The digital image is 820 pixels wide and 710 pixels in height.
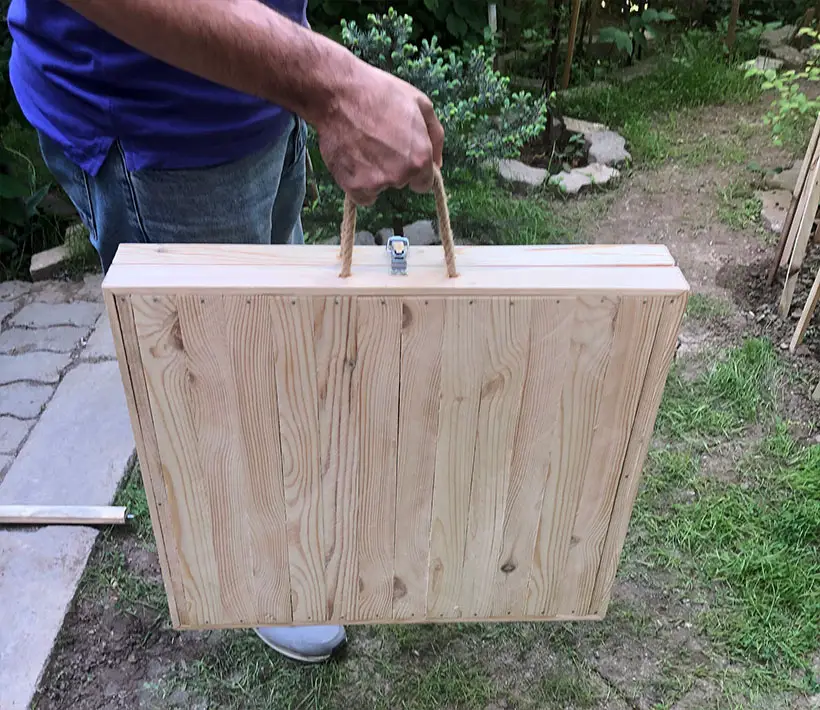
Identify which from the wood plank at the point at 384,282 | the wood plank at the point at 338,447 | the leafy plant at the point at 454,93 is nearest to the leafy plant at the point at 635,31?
the leafy plant at the point at 454,93

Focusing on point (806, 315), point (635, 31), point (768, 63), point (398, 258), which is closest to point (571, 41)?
point (635, 31)

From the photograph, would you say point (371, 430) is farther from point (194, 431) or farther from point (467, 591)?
point (467, 591)

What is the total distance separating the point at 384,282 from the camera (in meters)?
0.99

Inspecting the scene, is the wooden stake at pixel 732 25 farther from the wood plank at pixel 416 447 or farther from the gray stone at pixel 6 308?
the wood plank at pixel 416 447

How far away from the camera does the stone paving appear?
5.49 ft

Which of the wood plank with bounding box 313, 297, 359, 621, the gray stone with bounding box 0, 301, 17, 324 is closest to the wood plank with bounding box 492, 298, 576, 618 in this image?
the wood plank with bounding box 313, 297, 359, 621

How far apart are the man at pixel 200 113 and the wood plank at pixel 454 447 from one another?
0.65 feet

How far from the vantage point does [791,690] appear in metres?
1.62

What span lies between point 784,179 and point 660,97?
1130 millimetres

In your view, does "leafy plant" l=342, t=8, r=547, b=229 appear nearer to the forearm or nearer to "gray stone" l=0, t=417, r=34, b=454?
"gray stone" l=0, t=417, r=34, b=454

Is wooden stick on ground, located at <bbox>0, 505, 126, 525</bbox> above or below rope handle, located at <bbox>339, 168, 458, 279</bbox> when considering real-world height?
below

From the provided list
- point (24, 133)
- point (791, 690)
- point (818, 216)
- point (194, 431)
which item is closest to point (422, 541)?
point (194, 431)

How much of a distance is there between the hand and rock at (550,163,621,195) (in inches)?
105

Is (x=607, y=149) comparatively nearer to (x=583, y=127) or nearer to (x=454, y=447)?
(x=583, y=127)
